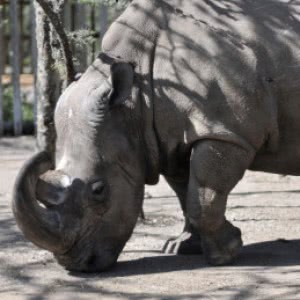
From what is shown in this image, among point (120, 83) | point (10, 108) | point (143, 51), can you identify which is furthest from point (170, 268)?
point (10, 108)

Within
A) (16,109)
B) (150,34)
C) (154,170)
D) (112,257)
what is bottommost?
(16,109)

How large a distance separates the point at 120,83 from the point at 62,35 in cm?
110

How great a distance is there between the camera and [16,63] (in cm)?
1286

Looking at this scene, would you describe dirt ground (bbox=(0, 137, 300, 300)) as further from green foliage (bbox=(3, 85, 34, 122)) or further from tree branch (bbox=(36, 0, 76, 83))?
green foliage (bbox=(3, 85, 34, 122))

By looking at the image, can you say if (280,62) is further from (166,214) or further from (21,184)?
(166,214)

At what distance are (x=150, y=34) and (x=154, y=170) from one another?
89cm

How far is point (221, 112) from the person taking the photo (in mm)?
5812

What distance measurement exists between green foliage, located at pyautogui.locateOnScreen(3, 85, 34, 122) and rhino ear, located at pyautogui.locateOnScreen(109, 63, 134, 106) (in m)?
7.89

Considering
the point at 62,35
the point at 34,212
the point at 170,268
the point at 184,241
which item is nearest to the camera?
the point at 34,212

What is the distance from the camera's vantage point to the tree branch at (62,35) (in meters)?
6.54

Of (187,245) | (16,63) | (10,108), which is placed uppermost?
(187,245)

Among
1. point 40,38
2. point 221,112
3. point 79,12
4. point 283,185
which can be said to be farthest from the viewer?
point 79,12

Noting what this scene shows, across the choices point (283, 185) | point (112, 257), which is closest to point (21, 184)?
point (112, 257)

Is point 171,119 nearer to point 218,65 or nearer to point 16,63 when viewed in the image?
point 218,65
